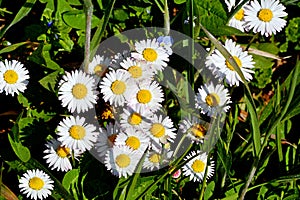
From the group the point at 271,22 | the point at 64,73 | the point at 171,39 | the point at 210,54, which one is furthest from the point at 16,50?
the point at 271,22

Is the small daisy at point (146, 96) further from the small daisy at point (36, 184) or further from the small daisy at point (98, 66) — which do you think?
the small daisy at point (36, 184)

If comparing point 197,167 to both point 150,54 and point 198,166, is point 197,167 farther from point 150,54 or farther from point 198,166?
point 150,54

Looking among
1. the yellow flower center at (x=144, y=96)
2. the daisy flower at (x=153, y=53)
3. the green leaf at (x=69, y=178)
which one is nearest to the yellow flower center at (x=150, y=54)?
the daisy flower at (x=153, y=53)

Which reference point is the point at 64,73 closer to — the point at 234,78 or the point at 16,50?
the point at 16,50

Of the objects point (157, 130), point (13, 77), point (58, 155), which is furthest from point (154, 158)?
point (13, 77)

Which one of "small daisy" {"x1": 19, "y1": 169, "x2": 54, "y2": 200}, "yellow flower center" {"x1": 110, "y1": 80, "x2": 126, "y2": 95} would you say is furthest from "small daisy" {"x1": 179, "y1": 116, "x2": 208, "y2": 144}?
"small daisy" {"x1": 19, "y1": 169, "x2": 54, "y2": 200}

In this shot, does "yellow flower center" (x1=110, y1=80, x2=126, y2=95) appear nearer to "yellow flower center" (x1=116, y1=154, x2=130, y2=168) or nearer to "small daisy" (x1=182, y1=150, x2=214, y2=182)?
"yellow flower center" (x1=116, y1=154, x2=130, y2=168)
